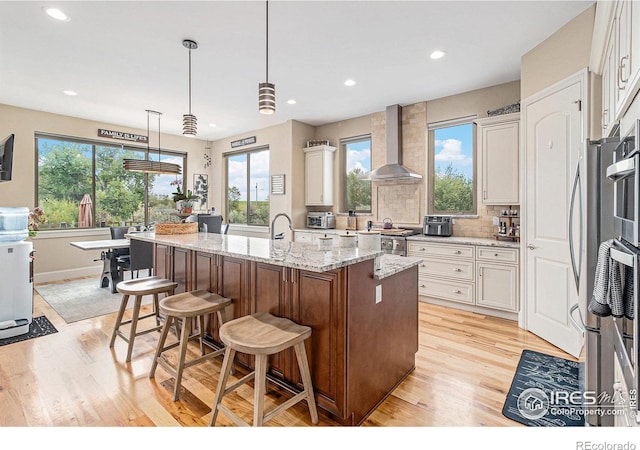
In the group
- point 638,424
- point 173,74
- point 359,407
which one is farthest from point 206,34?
point 638,424

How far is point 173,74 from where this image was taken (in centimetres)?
397

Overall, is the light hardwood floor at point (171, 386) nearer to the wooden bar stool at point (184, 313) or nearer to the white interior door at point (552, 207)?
the wooden bar stool at point (184, 313)

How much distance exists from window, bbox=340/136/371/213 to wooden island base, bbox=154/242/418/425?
344 cm

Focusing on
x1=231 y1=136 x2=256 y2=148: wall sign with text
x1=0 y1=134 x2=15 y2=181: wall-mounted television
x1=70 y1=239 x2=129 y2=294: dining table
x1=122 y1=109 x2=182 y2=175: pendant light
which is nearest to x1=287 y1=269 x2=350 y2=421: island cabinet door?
x1=0 y1=134 x2=15 y2=181: wall-mounted television

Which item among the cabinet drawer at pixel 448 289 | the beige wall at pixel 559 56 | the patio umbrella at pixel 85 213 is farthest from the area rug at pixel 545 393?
the patio umbrella at pixel 85 213

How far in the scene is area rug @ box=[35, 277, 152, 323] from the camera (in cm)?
394

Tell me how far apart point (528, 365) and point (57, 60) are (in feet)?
18.6

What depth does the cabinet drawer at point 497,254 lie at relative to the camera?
3.63 meters

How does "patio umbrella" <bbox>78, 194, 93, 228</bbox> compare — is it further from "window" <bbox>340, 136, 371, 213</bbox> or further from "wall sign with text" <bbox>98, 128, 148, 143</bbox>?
"window" <bbox>340, 136, 371, 213</bbox>

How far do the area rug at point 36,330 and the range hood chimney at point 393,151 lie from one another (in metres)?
4.46

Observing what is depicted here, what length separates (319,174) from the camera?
5.99m

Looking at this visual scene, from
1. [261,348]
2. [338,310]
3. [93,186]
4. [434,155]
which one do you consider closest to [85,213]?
[93,186]

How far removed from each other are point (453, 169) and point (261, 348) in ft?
13.6

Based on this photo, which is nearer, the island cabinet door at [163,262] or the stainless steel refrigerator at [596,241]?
the stainless steel refrigerator at [596,241]
